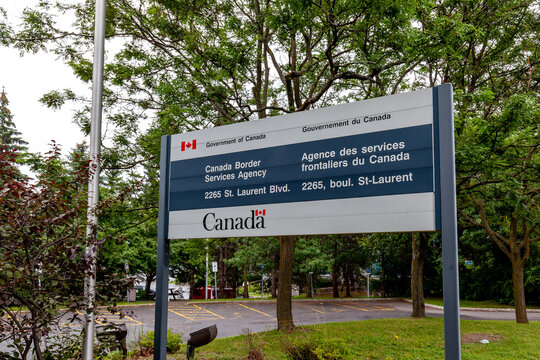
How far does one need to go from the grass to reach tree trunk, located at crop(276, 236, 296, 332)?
0.51 metres

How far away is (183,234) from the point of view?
5922 millimetres

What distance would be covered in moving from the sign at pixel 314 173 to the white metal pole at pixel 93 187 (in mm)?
1017

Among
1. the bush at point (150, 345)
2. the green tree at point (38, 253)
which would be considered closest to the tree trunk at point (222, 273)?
the bush at point (150, 345)

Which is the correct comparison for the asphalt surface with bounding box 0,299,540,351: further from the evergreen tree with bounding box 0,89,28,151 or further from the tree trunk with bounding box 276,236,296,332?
the evergreen tree with bounding box 0,89,28,151

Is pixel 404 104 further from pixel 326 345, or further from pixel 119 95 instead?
pixel 119 95

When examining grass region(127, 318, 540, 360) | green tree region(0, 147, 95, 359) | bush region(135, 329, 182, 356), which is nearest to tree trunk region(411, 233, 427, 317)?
grass region(127, 318, 540, 360)

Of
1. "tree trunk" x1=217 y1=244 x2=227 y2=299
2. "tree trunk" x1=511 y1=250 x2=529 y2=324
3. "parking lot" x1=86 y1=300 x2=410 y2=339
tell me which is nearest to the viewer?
"parking lot" x1=86 y1=300 x2=410 y2=339

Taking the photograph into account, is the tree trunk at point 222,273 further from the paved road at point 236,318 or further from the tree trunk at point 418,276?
the tree trunk at point 418,276

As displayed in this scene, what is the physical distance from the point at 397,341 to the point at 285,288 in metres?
3.33

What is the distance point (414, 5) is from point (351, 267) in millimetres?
28717

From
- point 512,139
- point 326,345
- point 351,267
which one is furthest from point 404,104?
point 351,267

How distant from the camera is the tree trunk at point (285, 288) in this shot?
42.1ft

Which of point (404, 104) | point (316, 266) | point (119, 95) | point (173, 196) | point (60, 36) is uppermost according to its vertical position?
point (60, 36)

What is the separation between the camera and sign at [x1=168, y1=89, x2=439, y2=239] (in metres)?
4.36
